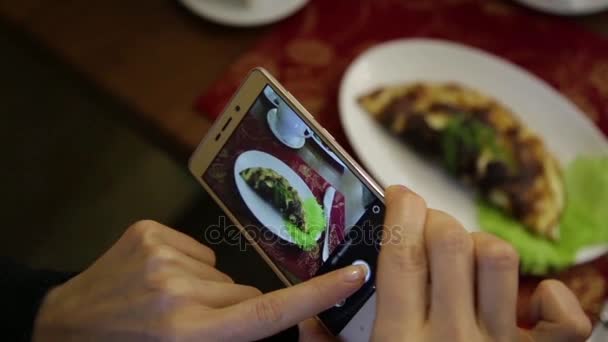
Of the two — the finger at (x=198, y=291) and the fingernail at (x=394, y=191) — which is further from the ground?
the finger at (x=198, y=291)

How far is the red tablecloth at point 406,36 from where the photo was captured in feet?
2.22

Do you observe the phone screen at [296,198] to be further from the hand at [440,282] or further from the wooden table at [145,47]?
the wooden table at [145,47]

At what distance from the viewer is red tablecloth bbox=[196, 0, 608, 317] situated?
68cm

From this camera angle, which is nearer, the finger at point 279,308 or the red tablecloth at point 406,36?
the finger at point 279,308

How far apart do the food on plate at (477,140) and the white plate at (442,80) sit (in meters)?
0.01

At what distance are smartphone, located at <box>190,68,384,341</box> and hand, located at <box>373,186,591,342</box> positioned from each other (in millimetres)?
54

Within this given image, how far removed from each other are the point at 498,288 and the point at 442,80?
14.9 inches

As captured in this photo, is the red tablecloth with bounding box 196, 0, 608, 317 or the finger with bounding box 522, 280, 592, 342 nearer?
the finger with bounding box 522, 280, 592, 342

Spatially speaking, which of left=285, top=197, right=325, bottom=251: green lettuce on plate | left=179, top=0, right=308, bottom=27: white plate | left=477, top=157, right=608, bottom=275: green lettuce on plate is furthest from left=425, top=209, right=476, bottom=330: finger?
left=179, top=0, right=308, bottom=27: white plate

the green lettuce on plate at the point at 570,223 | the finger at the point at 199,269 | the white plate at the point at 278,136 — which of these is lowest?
the green lettuce on plate at the point at 570,223

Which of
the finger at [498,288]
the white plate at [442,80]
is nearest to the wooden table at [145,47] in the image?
the white plate at [442,80]

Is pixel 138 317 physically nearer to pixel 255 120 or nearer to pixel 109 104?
pixel 255 120

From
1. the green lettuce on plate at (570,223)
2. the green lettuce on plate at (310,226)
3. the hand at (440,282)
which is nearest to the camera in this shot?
the hand at (440,282)

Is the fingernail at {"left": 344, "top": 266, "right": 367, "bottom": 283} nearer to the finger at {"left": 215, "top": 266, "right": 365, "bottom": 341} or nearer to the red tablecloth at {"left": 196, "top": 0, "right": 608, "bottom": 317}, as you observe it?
the finger at {"left": 215, "top": 266, "right": 365, "bottom": 341}
